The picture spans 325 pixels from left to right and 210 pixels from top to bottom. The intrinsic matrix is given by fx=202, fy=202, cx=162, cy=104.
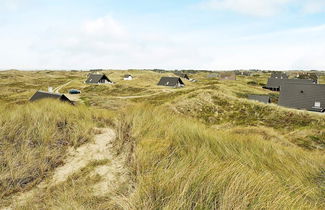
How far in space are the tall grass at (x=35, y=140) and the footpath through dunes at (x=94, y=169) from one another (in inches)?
8.9

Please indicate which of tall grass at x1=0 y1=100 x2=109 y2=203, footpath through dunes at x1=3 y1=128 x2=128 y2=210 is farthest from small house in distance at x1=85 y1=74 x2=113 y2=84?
footpath through dunes at x1=3 y1=128 x2=128 y2=210

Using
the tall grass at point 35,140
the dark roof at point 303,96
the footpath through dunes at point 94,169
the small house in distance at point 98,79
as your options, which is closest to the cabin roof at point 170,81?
the small house in distance at point 98,79

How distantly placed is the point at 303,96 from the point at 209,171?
168 feet

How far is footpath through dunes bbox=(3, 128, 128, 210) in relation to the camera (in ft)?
12.6

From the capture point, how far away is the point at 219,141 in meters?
5.30

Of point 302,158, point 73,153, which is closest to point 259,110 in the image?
point 302,158

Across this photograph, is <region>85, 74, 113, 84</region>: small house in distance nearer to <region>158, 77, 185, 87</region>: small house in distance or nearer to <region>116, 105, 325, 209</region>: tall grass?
<region>158, 77, 185, 87</region>: small house in distance

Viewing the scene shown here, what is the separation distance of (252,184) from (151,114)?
493 centimetres

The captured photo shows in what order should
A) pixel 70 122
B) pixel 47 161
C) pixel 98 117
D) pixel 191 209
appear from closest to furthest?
1. pixel 191 209
2. pixel 47 161
3. pixel 70 122
4. pixel 98 117

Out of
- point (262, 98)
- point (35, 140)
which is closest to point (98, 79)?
point (262, 98)

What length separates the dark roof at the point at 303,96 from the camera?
138 ft

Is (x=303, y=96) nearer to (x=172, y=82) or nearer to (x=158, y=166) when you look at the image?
(x=172, y=82)

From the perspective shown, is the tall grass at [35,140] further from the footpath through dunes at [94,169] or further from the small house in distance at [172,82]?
the small house in distance at [172,82]

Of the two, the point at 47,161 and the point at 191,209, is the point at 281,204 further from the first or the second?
the point at 47,161
